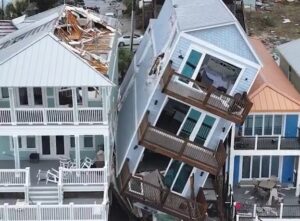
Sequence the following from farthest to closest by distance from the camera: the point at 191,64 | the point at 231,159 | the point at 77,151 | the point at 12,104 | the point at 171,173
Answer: the point at 231,159 < the point at 171,173 < the point at 191,64 < the point at 77,151 < the point at 12,104

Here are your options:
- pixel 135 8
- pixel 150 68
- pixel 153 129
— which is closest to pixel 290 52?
pixel 150 68

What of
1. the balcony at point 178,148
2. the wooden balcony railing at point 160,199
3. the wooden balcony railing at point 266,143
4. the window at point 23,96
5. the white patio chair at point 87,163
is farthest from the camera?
the wooden balcony railing at point 266,143

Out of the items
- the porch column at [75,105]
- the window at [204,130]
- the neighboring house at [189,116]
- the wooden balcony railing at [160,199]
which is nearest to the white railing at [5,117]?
the porch column at [75,105]

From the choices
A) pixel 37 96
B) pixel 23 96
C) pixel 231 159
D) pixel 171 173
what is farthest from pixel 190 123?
pixel 23 96

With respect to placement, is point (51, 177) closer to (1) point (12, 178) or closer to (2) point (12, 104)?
(1) point (12, 178)

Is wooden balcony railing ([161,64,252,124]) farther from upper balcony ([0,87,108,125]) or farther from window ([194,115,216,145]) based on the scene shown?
upper balcony ([0,87,108,125])

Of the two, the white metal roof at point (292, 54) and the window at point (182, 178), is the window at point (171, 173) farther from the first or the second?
the white metal roof at point (292, 54)
